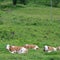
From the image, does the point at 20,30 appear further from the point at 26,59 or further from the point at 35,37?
the point at 26,59

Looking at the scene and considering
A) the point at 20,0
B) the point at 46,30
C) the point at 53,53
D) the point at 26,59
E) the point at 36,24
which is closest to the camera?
the point at 26,59

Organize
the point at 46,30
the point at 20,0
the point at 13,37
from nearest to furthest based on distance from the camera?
Result: the point at 13,37 < the point at 46,30 < the point at 20,0

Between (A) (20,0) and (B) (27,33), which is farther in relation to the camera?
(A) (20,0)

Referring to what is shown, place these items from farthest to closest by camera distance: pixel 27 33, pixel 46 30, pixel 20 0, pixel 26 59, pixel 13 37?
pixel 20 0 < pixel 46 30 < pixel 27 33 < pixel 13 37 < pixel 26 59

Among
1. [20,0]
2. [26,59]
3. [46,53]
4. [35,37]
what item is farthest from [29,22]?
[20,0]

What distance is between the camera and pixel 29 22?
90.9ft

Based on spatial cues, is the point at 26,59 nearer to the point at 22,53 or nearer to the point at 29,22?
the point at 22,53

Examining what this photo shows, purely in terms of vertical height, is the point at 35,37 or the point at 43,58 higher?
the point at 43,58

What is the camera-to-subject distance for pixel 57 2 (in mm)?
52938

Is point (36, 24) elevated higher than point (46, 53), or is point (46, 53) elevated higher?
point (46, 53)

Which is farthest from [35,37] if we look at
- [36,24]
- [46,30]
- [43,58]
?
[43,58]

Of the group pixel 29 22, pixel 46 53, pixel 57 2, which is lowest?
pixel 57 2

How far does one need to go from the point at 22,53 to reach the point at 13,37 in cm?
714

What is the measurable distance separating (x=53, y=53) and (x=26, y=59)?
85.0 inches
